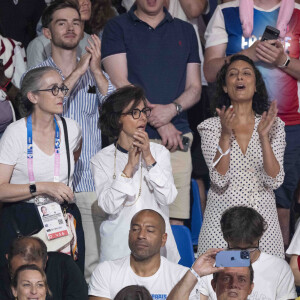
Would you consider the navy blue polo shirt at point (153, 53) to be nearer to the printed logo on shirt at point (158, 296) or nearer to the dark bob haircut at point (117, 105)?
the dark bob haircut at point (117, 105)

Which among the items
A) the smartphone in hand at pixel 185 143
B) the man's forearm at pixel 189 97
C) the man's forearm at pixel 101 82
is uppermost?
the man's forearm at pixel 101 82

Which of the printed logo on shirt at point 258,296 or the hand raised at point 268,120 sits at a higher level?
the hand raised at point 268,120

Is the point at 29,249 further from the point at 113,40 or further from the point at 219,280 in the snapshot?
the point at 113,40

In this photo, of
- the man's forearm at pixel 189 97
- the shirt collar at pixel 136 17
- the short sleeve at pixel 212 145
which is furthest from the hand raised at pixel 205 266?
the shirt collar at pixel 136 17

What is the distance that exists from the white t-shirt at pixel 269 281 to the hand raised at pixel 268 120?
0.88m

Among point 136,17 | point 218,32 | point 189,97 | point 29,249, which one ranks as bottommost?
point 29,249

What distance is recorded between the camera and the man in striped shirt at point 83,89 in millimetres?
6484

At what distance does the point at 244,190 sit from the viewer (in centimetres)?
606

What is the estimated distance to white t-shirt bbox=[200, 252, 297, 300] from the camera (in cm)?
539

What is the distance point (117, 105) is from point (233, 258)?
1610mm

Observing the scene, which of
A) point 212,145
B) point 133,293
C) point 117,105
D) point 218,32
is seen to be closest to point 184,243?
point 212,145

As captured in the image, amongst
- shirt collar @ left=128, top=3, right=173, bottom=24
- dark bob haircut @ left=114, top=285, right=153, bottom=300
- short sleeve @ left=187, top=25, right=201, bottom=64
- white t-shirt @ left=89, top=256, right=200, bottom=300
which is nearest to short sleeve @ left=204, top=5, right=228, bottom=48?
short sleeve @ left=187, top=25, right=201, bottom=64

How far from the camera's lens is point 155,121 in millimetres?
6664

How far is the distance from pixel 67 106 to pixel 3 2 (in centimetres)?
142
